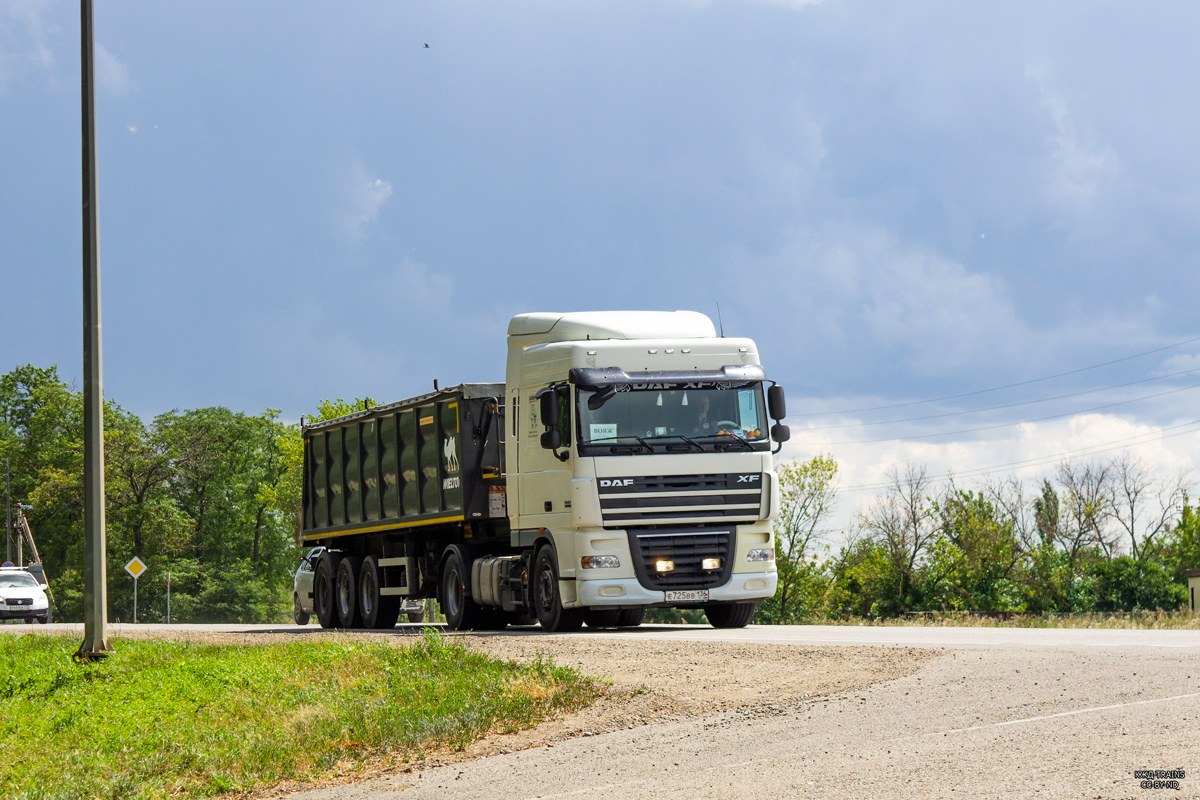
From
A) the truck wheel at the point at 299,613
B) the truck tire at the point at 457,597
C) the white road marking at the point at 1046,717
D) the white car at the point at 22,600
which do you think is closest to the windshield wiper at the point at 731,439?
the truck tire at the point at 457,597

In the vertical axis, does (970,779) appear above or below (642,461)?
below

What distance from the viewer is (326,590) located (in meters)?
26.2

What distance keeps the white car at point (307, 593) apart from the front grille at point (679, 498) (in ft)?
34.8

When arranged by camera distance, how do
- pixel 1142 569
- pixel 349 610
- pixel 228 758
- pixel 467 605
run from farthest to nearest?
pixel 1142 569 → pixel 349 610 → pixel 467 605 → pixel 228 758

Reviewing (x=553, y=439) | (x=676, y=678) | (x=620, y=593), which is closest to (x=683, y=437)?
(x=553, y=439)

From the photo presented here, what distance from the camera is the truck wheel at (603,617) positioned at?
2099 centimetres

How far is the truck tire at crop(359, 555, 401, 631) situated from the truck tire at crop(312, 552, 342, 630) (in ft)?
3.85

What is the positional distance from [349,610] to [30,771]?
564 inches

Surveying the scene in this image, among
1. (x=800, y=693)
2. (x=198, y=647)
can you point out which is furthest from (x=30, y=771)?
(x=198, y=647)

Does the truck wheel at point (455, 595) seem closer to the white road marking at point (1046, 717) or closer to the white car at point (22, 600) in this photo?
the white road marking at point (1046, 717)

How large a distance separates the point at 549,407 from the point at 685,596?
3.04 metres

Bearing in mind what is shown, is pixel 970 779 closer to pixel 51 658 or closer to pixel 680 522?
pixel 680 522

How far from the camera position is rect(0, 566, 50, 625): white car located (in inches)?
1526

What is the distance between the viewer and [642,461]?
A: 711 inches
